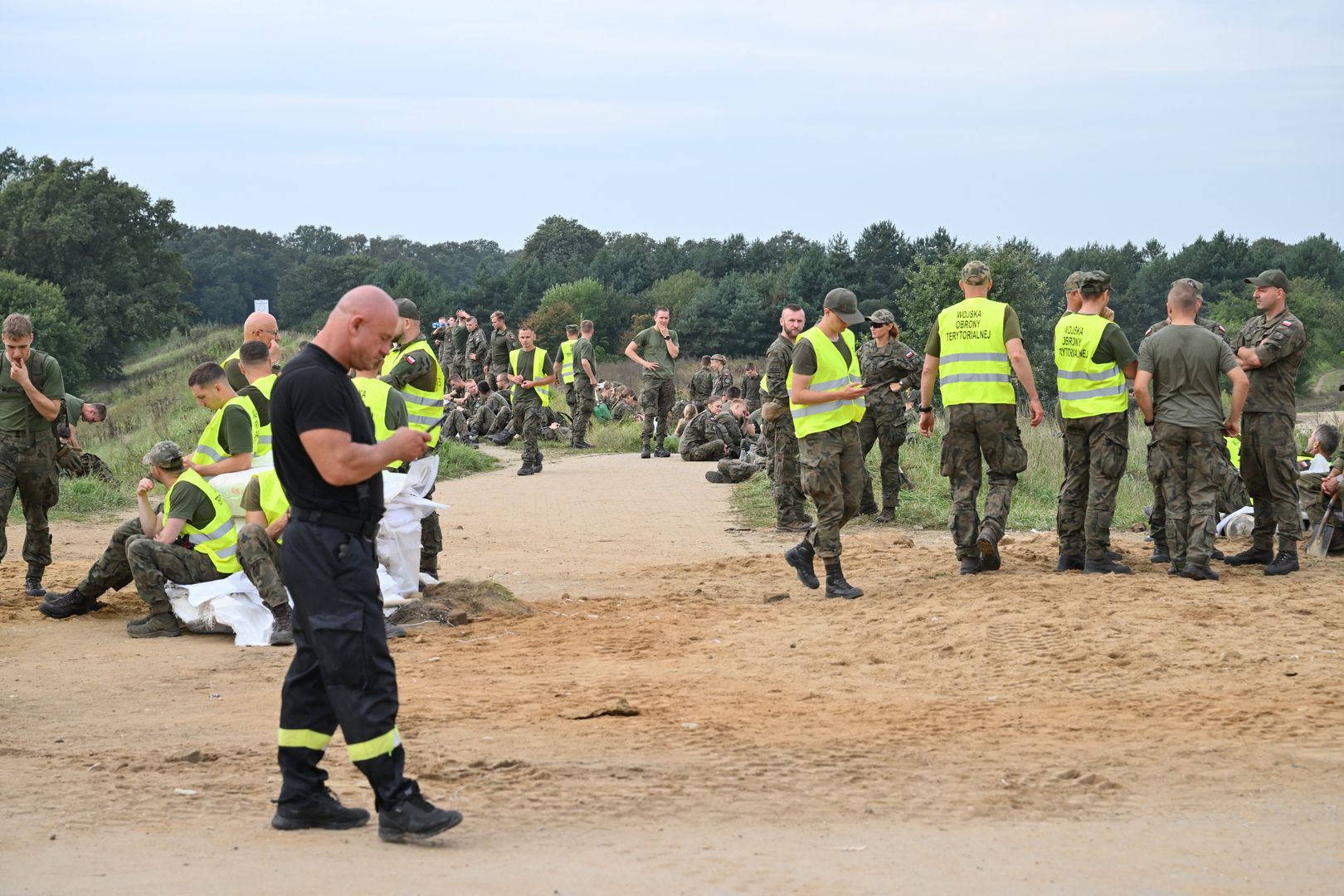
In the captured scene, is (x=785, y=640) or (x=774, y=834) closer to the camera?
(x=774, y=834)

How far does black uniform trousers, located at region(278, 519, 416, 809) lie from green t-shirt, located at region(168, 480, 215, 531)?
462 centimetres

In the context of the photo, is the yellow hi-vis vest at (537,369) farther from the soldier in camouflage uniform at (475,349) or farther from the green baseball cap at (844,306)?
the green baseball cap at (844,306)

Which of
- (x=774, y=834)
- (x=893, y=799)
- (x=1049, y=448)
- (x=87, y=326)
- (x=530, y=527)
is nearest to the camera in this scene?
(x=774, y=834)

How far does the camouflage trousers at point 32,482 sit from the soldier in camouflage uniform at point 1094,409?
7.94 m

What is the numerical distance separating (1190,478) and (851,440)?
253 centimetres

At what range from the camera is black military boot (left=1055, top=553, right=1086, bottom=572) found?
1125 cm

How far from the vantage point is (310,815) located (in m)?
5.50

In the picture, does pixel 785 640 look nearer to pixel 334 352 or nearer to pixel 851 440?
pixel 851 440

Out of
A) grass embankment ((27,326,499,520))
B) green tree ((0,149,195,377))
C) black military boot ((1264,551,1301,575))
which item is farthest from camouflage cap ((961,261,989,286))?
green tree ((0,149,195,377))

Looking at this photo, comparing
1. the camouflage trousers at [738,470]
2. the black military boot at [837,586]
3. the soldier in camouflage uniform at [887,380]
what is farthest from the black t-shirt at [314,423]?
the camouflage trousers at [738,470]

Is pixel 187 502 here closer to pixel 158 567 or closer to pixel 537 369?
pixel 158 567

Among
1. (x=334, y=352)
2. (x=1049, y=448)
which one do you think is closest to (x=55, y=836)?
(x=334, y=352)

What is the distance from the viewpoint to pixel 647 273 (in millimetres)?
83438

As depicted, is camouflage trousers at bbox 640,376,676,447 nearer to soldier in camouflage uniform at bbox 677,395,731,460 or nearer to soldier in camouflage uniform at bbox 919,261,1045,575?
soldier in camouflage uniform at bbox 677,395,731,460
